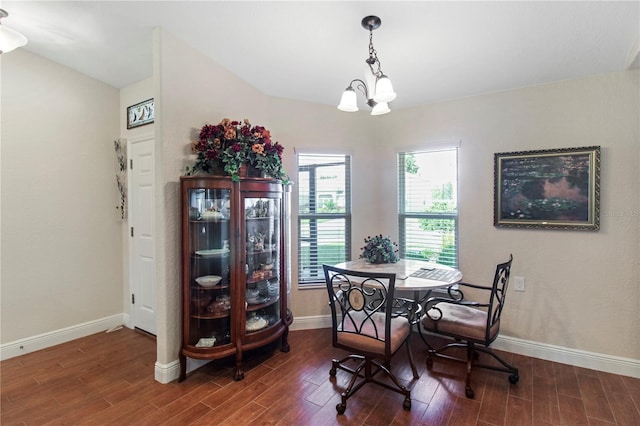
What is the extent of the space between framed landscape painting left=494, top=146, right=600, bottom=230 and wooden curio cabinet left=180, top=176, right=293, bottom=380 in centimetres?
228

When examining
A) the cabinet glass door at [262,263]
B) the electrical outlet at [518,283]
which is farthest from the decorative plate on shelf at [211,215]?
the electrical outlet at [518,283]

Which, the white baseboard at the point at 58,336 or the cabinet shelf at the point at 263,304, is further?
the white baseboard at the point at 58,336

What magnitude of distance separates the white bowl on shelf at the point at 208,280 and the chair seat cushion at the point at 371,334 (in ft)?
3.44

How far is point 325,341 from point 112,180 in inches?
117

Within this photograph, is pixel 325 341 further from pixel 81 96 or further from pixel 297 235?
pixel 81 96

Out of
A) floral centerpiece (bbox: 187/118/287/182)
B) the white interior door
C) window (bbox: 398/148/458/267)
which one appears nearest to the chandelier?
floral centerpiece (bbox: 187/118/287/182)

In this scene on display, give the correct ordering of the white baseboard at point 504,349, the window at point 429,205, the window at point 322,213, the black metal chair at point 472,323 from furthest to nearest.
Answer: the window at point 322,213 → the window at point 429,205 → the white baseboard at point 504,349 → the black metal chair at point 472,323

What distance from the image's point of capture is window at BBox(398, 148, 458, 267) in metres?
3.36

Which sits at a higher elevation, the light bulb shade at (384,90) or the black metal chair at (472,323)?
the light bulb shade at (384,90)

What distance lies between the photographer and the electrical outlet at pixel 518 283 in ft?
9.63

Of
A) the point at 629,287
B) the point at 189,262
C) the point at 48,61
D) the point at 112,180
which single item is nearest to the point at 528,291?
the point at 629,287

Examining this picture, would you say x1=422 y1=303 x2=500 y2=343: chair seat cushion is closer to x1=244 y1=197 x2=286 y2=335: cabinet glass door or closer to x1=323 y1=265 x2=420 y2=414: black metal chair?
x1=323 y1=265 x2=420 y2=414: black metal chair

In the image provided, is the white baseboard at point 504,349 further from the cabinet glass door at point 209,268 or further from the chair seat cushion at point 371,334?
the chair seat cushion at point 371,334

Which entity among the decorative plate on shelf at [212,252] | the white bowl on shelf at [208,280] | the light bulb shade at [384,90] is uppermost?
the light bulb shade at [384,90]
